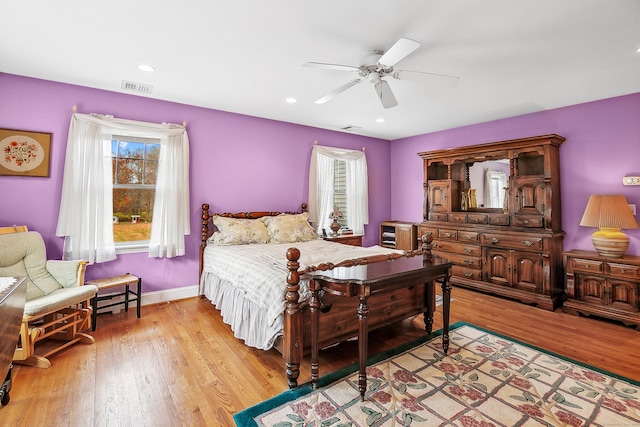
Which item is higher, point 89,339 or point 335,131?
point 335,131

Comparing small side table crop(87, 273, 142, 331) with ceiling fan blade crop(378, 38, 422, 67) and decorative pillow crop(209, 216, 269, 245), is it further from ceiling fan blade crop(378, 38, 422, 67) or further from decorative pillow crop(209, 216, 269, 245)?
ceiling fan blade crop(378, 38, 422, 67)

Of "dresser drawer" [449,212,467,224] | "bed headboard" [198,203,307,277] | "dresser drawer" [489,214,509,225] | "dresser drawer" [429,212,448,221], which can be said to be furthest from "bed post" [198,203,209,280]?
"dresser drawer" [489,214,509,225]

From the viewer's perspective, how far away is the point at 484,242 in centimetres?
423

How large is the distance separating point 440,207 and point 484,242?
0.89 m

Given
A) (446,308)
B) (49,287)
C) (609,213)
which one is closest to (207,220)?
(49,287)

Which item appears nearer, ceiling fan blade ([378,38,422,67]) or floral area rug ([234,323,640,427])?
floral area rug ([234,323,640,427])

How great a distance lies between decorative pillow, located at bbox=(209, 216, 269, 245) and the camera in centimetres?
383

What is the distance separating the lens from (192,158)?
13.0 ft

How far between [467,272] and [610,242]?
1.61m

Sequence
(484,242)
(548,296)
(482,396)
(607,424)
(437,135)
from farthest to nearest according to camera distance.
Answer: (437,135) < (484,242) < (548,296) < (482,396) < (607,424)

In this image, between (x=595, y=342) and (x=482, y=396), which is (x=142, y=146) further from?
(x=595, y=342)

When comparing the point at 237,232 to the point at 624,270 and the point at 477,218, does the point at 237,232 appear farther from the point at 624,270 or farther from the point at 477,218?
the point at 624,270

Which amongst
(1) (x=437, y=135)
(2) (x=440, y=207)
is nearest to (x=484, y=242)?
(2) (x=440, y=207)

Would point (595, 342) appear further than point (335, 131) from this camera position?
No
